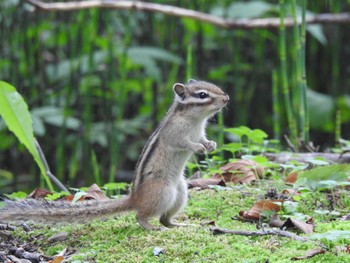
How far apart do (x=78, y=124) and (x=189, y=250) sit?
496 centimetres

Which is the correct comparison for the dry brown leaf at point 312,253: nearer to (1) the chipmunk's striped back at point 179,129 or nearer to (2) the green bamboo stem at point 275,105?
(1) the chipmunk's striped back at point 179,129

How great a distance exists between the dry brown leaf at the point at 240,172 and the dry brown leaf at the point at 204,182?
92mm

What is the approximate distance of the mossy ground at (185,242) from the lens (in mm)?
3201

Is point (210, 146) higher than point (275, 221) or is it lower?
higher

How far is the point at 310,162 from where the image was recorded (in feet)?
14.8

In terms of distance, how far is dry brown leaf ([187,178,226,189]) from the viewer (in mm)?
4383

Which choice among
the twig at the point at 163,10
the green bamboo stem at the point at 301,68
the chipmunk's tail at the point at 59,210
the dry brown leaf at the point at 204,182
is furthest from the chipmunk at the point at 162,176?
the twig at the point at 163,10

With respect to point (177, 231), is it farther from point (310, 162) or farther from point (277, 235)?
point (310, 162)

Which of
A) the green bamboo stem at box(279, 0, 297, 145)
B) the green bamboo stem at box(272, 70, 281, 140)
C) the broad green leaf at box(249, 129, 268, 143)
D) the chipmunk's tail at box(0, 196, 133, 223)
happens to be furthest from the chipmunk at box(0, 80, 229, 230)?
the green bamboo stem at box(272, 70, 281, 140)

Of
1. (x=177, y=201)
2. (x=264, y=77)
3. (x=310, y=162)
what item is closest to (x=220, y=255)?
(x=177, y=201)

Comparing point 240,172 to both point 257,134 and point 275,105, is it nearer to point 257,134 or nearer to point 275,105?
point 257,134

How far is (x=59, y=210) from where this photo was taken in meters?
3.66

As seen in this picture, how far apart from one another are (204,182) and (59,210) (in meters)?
1.08

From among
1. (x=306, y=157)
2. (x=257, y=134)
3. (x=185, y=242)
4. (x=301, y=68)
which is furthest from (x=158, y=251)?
(x=301, y=68)
